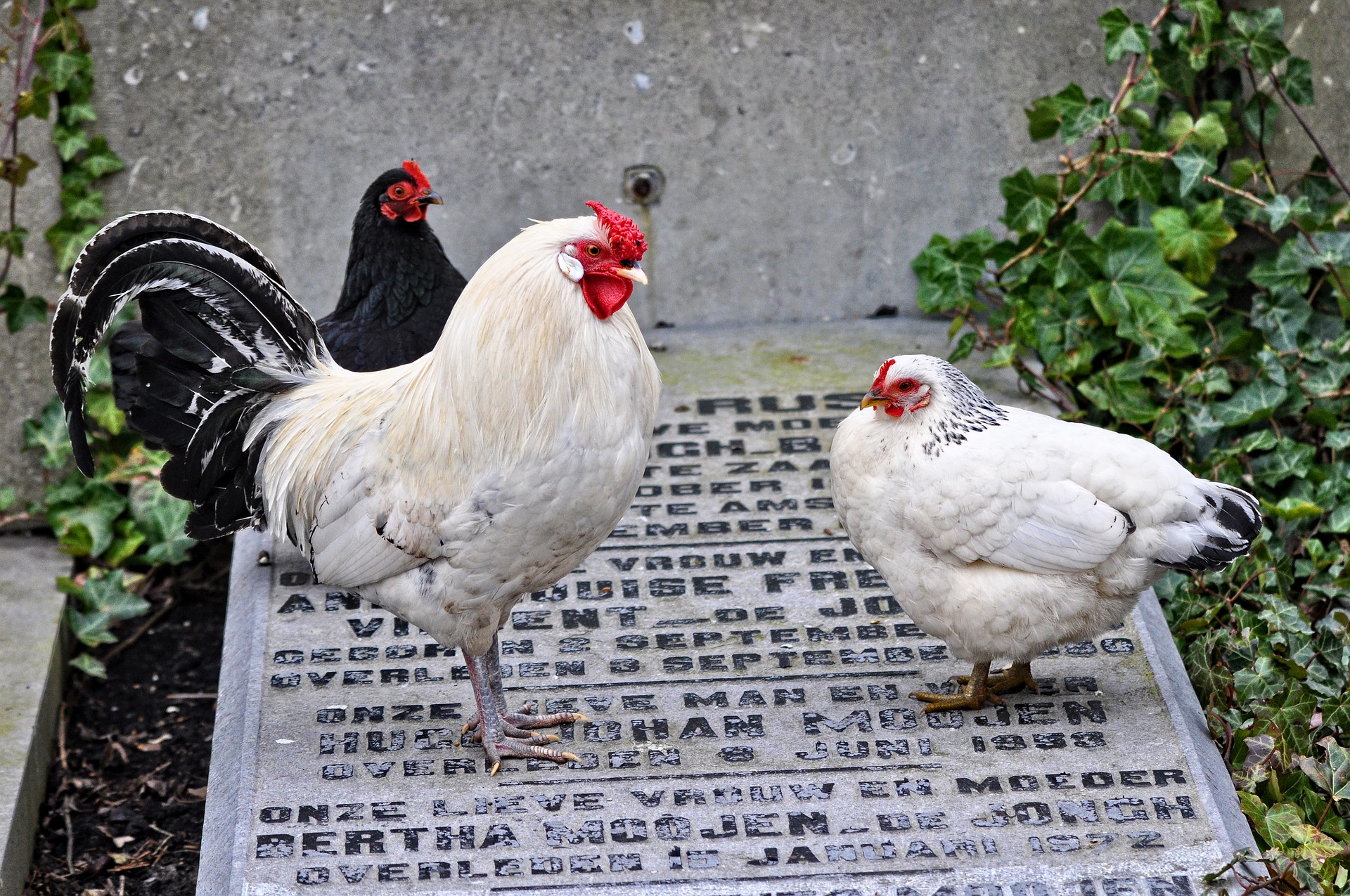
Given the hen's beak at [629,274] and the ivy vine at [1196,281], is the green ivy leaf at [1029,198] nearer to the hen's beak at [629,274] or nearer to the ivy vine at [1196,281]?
the ivy vine at [1196,281]

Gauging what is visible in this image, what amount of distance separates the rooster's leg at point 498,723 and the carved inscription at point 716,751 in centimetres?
5

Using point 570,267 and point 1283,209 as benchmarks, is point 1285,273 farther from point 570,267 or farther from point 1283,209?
point 570,267

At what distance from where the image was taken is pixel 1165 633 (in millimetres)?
4285

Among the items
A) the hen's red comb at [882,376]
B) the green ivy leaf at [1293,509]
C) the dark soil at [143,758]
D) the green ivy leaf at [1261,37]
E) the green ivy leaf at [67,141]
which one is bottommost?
the dark soil at [143,758]

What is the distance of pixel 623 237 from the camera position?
130 inches

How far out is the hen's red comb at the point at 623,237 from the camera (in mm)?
3305

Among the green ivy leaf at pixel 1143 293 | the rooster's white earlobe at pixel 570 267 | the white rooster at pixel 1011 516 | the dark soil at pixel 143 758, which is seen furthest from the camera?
the green ivy leaf at pixel 1143 293

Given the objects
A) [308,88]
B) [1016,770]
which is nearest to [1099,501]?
[1016,770]

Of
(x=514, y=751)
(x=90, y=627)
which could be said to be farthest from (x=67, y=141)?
(x=514, y=751)

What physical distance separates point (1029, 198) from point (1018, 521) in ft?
8.61

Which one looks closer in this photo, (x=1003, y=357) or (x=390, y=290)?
(x=390, y=290)

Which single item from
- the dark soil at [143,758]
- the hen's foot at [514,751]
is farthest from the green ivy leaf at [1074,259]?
the dark soil at [143,758]

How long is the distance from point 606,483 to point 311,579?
166 centimetres

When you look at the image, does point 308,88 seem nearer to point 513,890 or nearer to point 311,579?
point 311,579
